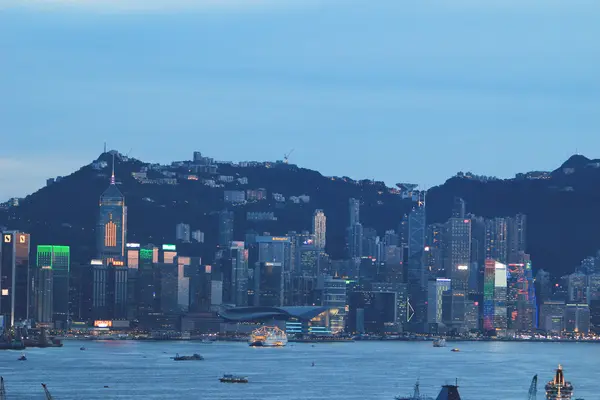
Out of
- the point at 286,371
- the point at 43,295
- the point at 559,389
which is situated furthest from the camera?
the point at 43,295

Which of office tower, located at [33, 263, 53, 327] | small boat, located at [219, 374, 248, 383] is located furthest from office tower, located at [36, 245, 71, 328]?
small boat, located at [219, 374, 248, 383]

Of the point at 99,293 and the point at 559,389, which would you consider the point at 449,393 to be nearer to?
the point at 559,389

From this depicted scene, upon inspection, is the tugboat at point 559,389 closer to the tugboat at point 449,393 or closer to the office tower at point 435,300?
the tugboat at point 449,393

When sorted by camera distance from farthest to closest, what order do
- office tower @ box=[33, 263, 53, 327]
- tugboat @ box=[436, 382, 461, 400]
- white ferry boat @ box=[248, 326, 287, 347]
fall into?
office tower @ box=[33, 263, 53, 327] < white ferry boat @ box=[248, 326, 287, 347] < tugboat @ box=[436, 382, 461, 400]

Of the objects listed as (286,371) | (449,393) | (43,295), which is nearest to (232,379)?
(286,371)

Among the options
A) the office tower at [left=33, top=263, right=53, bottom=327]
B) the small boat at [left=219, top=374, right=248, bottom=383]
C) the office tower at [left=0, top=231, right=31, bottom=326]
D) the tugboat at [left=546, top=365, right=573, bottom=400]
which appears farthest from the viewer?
the office tower at [left=33, top=263, right=53, bottom=327]

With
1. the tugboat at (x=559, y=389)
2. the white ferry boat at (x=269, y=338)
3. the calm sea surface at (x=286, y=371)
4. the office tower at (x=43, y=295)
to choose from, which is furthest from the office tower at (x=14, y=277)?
the tugboat at (x=559, y=389)

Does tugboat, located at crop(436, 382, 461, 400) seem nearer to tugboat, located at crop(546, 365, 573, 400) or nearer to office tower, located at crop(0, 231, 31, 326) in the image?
tugboat, located at crop(546, 365, 573, 400)
